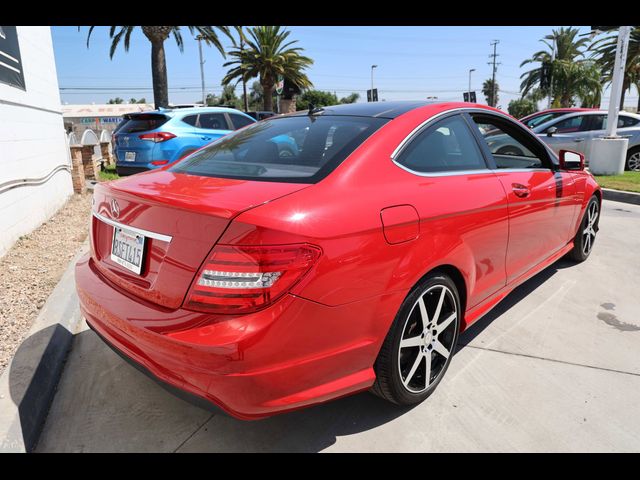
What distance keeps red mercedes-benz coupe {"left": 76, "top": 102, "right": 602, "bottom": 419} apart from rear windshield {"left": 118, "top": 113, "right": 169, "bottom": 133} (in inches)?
248

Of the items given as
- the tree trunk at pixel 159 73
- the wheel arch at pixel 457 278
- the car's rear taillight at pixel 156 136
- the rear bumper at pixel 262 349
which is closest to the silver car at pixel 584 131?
the car's rear taillight at pixel 156 136

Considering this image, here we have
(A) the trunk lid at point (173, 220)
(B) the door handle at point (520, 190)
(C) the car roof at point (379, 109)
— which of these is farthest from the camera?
(B) the door handle at point (520, 190)

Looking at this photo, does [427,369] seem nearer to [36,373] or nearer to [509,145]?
[36,373]

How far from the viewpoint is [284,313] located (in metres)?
1.75

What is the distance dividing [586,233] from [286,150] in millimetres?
3627

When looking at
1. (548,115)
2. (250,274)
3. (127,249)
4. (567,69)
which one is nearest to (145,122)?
(127,249)

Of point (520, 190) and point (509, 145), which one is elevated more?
point (509, 145)

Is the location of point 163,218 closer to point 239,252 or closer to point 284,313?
point 239,252

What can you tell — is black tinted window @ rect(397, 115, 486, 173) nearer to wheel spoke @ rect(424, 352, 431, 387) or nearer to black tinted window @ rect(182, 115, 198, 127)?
wheel spoke @ rect(424, 352, 431, 387)

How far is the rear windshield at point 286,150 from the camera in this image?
2.25 metres

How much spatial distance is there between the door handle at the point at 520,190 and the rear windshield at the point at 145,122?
729 cm

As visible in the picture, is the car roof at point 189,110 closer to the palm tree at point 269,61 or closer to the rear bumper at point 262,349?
the rear bumper at point 262,349

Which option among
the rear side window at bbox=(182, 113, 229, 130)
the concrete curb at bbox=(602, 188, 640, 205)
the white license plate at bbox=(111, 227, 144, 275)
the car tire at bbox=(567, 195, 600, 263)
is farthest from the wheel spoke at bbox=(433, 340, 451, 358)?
the rear side window at bbox=(182, 113, 229, 130)

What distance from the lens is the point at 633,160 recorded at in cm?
1174
